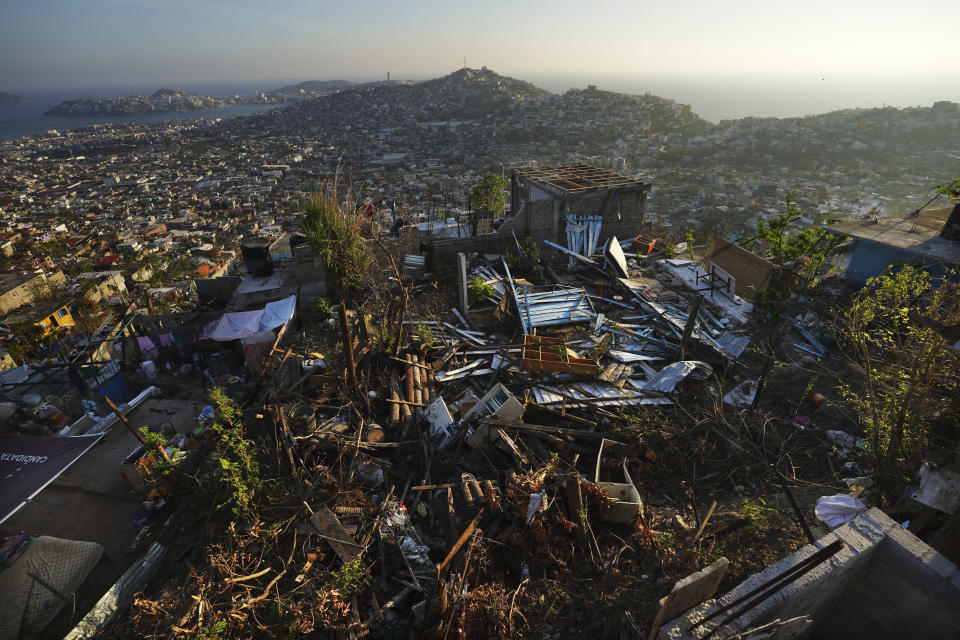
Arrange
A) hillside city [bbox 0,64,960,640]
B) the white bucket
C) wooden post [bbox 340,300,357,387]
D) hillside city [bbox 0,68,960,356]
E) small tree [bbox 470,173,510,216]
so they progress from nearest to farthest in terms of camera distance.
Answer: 1. hillside city [bbox 0,64,960,640]
2. wooden post [bbox 340,300,357,387]
3. the white bucket
4. small tree [bbox 470,173,510,216]
5. hillside city [bbox 0,68,960,356]

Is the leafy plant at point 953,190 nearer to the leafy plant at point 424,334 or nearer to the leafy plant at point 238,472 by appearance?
the leafy plant at point 424,334

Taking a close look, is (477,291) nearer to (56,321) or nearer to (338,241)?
(338,241)

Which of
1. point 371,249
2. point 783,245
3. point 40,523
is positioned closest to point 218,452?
point 40,523

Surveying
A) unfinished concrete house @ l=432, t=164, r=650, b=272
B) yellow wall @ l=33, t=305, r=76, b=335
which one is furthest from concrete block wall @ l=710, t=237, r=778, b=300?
yellow wall @ l=33, t=305, r=76, b=335

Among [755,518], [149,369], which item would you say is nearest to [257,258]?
[149,369]

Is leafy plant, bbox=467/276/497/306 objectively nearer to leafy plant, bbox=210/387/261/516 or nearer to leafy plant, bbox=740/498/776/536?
leafy plant, bbox=210/387/261/516
